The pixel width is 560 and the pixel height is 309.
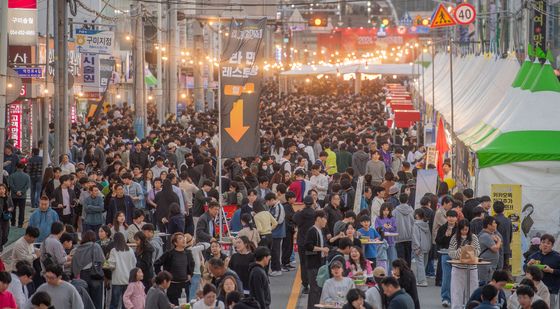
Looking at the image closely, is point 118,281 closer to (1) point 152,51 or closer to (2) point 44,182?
(2) point 44,182

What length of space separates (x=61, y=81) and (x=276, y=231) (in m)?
10.9

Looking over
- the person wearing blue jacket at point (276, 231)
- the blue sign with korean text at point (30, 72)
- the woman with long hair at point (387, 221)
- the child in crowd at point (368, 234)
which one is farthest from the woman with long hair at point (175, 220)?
the blue sign with korean text at point (30, 72)

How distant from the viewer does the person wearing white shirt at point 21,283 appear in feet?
48.4

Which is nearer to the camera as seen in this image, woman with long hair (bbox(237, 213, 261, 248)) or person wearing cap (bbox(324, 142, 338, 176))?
woman with long hair (bbox(237, 213, 261, 248))

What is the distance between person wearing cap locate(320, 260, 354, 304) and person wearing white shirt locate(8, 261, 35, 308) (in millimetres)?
3206

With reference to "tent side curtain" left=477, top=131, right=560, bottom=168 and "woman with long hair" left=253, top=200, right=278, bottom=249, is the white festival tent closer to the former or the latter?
"tent side curtain" left=477, top=131, right=560, bottom=168

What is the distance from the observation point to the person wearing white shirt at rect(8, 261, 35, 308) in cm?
1477

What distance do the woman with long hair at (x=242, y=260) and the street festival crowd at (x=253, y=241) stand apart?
0.02m

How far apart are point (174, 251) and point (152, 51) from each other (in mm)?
64235

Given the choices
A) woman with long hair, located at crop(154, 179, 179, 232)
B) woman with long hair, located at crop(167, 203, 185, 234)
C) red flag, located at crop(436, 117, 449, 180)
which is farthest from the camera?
red flag, located at crop(436, 117, 449, 180)

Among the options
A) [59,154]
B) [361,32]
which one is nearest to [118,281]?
[59,154]

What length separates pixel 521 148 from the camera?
72.4 feet

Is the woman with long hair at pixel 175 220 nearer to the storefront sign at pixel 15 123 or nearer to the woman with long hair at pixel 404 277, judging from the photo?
the woman with long hair at pixel 404 277

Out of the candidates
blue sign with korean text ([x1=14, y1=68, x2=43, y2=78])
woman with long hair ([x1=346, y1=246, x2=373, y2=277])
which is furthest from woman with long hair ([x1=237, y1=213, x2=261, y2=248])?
blue sign with korean text ([x1=14, y1=68, x2=43, y2=78])
